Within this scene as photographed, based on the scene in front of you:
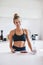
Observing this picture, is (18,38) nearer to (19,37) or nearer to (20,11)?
(19,37)

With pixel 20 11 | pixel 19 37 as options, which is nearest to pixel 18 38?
pixel 19 37

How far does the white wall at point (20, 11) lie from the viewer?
363 centimetres

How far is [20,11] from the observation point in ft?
12.2

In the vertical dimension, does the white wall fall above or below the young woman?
above

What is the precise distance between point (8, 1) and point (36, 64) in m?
2.72

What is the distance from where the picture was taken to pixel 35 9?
3.78 metres

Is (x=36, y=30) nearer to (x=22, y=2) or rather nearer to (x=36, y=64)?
(x=22, y=2)

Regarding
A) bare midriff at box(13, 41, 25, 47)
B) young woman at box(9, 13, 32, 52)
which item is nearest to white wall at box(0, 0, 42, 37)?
young woman at box(9, 13, 32, 52)

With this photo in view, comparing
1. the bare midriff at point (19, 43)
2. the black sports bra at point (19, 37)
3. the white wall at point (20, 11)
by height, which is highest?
the white wall at point (20, 11)

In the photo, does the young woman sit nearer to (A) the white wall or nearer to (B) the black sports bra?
(B) the black sports bra

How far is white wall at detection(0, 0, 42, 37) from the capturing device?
3635 millimetres

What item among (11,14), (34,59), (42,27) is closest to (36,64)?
(34,59)

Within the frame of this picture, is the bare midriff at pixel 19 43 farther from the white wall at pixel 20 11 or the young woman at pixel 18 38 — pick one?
the white wall at pixel 20 11

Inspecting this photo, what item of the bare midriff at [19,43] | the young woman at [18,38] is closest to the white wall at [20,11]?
the young woman at [18,38]
